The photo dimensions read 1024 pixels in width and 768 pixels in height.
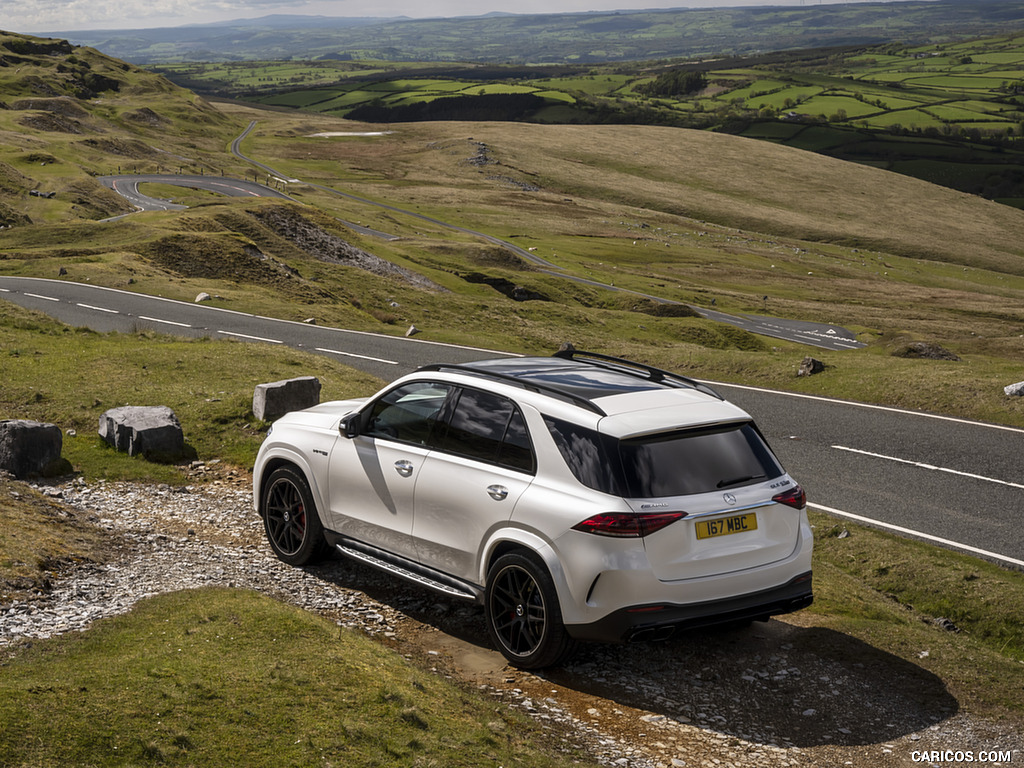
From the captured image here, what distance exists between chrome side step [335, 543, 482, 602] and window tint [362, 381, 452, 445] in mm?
1178

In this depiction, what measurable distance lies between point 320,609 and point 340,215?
3157 inches

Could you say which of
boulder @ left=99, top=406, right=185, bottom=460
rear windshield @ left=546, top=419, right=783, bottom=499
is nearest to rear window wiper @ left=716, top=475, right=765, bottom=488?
rear windshield @ left=546, top=419, right=783, bottom=499

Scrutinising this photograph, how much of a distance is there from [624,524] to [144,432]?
29.1ft

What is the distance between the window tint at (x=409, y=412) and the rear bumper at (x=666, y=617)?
8.19ft

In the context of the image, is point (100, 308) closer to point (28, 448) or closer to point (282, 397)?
point (282, 397)

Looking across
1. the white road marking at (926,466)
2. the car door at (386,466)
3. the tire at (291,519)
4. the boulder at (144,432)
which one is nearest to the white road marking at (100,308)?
the boulder at (144,432)

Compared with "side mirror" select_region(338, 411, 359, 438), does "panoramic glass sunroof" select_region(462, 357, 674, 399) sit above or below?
above

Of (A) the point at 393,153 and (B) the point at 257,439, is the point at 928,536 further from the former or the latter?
(A) the point at 393,153

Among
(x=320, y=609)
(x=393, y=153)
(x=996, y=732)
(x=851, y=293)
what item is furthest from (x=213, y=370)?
(x=393, y=153)

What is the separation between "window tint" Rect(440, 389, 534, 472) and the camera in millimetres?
7695

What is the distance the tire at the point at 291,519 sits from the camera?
949cm

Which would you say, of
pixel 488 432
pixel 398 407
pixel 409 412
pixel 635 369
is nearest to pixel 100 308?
pixel 398 407

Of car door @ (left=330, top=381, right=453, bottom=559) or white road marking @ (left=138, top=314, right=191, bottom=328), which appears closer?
car door @ (left=330, top=381, right=453, bottom=559)

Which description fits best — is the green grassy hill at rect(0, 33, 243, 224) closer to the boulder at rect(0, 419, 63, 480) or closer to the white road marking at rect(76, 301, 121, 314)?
the white road marking at rect(76, 301, 121, 314)
